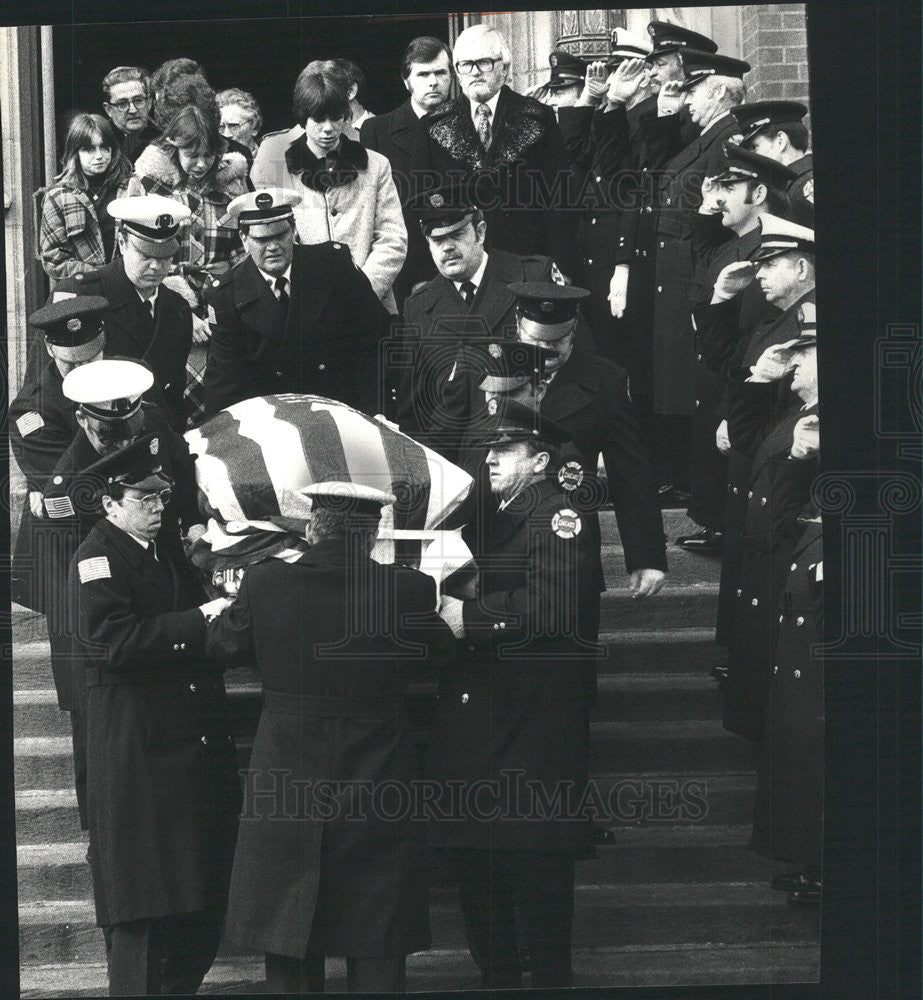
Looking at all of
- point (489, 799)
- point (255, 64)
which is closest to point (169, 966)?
point (489, 799)

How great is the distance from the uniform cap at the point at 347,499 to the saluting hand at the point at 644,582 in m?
1.08

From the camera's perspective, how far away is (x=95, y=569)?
532cm

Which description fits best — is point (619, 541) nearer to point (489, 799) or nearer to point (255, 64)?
point (489, 799)

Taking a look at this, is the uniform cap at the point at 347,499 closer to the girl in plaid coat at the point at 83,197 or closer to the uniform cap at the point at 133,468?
the uniform cap at the point at 133,468

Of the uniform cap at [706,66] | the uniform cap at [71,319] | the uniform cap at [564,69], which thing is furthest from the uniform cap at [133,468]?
the uniform cap at [706,66]

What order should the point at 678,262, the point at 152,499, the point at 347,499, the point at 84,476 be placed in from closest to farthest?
the point at 347,499
the point at 152,499
the point at 84,476
the point at 678,262

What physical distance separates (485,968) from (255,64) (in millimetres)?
3647

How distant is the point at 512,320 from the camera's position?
5.68m

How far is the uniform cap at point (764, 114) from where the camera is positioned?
569 cm

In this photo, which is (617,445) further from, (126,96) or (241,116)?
(126,96)

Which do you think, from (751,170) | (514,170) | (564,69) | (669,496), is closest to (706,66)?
(751,170)

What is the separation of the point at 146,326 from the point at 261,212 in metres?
0.64

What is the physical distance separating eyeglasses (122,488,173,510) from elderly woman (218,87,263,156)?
1398mm

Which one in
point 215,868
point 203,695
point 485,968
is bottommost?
point 485,968
